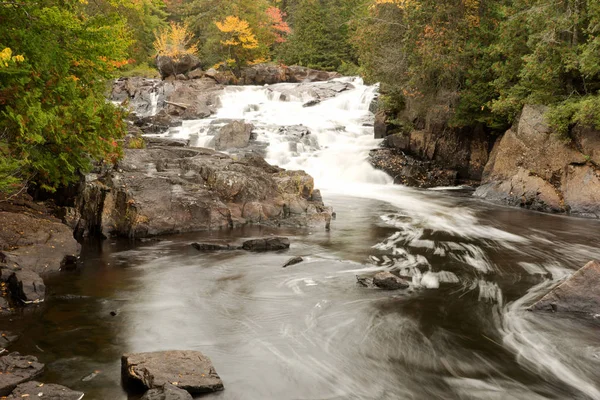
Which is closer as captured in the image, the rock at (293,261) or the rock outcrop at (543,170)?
the rock at (293,261)

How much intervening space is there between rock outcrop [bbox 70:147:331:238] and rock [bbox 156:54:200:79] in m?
24.2

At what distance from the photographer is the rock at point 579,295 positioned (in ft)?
22.0

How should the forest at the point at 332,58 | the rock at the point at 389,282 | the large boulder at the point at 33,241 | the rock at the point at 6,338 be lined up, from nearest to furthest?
the rock at the point at 6,338 < the forest at the point at 332,58 < the large boulder at the point at 33,241 < the rock at the point at 389,282

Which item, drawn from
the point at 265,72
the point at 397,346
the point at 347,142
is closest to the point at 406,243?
the point at 397,346

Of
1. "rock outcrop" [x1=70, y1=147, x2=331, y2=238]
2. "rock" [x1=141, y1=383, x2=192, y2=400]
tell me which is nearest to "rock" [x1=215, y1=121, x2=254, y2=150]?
"rock outcrop" [x1=70, y1=147, x2=331, y2=238]

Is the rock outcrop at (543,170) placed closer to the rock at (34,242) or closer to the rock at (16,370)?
the rock at (34,242)

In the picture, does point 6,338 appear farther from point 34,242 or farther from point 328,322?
point 328,322

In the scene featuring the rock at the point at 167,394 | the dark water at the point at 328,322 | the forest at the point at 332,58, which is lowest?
the dark water at the point at 328,322

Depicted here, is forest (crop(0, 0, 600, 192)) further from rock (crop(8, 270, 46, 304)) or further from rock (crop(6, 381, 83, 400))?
rock (crop(6, 381, 83, 400))

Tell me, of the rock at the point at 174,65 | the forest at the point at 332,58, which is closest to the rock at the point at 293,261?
the forest at the point at 332,58

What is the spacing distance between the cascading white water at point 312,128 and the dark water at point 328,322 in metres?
9.21

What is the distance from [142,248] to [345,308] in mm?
4893

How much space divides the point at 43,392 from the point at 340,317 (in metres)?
3.78

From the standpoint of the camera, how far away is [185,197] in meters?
11.6
